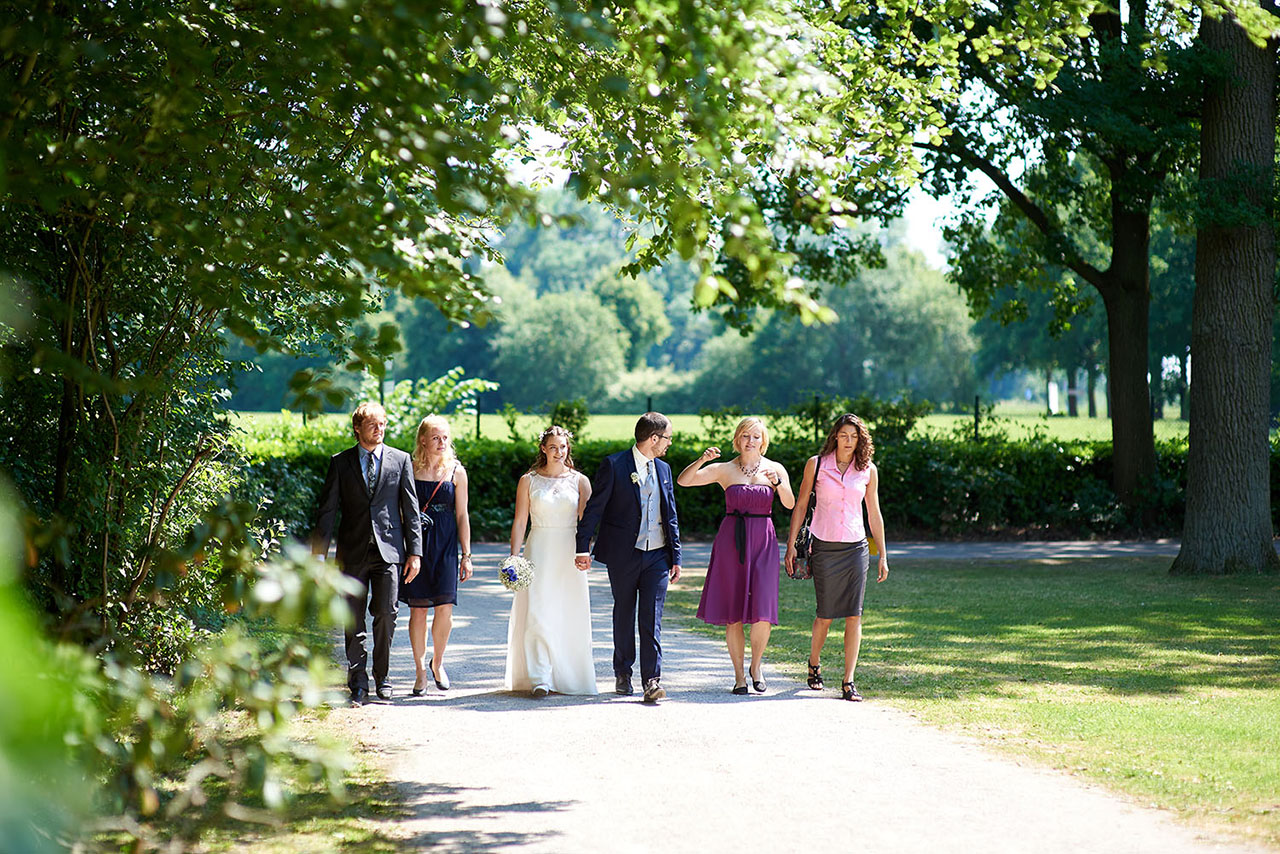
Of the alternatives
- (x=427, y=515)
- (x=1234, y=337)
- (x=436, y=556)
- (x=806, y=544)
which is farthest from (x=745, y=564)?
(x=1234, y=337)

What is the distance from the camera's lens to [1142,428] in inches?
823

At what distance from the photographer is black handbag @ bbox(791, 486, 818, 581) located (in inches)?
378

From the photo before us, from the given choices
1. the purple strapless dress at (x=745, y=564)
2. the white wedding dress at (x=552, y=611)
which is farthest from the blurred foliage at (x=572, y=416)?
the purple strapless dress at (x=745, y=564)

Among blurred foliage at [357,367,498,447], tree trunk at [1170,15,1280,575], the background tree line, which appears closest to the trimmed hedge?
blurred foliage at [357,367,498,447]

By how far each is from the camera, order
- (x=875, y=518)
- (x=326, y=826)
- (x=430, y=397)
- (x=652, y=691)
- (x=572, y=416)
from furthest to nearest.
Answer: (x=430, y=397) < (x=572, y=416) < (x=875, y=518) < (x=652, y=691) < (x=326, y=826)

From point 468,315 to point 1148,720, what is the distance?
18.3ft

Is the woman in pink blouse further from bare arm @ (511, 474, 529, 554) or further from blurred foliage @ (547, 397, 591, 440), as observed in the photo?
blurred foliage @ (547, 397, 591, 440)

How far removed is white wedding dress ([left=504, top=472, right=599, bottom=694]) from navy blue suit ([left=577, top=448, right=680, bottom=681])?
205 millimetres

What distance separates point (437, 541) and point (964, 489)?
14.2 metres

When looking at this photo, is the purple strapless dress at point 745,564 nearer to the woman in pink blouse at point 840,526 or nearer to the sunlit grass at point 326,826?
the woman in pink blouse at point 840,526

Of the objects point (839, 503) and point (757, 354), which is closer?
point (839, 503)

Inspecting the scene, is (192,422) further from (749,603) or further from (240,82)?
(749,603)

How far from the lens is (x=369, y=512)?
884 centimetres

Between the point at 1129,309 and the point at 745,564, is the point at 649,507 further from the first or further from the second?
the point at 1129,309
